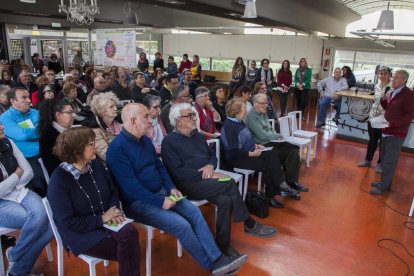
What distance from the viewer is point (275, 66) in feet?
44.0

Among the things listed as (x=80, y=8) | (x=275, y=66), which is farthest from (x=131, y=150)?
(x=275, y=66)

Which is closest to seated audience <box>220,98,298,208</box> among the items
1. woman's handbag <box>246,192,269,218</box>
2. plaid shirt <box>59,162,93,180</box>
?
woman's handbag <box>246,192,269,218</box>

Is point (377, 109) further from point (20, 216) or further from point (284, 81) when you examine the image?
point (284, 81)

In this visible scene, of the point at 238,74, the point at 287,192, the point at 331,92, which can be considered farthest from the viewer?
the point at 238,74

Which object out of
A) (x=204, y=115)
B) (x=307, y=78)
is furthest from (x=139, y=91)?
(x=307, y=78)

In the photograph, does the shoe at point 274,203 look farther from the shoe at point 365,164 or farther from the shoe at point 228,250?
the shoe at point 365,164

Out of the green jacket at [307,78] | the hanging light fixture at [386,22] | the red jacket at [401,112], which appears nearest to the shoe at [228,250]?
the red jacket at [401,112]

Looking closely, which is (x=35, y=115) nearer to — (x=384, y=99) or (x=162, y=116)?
(x=162, y=116)

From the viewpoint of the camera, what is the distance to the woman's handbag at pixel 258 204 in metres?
3.32

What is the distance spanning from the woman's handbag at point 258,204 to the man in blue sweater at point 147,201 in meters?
0.93

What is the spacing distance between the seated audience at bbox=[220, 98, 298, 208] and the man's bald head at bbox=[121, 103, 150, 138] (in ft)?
3.83

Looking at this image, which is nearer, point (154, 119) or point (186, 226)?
point (186, 226)

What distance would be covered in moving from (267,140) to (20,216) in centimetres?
264

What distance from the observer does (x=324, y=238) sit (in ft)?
10.2
